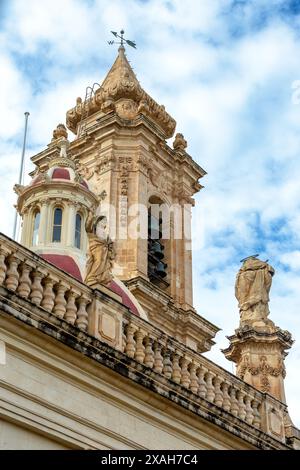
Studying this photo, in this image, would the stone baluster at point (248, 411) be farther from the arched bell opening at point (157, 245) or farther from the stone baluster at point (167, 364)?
the arched bell opening at point (157, 245)

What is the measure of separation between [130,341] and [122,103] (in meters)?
18.3

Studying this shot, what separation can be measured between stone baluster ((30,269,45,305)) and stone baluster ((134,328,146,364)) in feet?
4.78

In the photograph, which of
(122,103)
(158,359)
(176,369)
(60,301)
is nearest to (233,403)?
(176,369)

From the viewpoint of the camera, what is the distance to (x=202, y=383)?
477 inches

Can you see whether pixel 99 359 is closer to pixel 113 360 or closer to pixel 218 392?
pixel 113 360

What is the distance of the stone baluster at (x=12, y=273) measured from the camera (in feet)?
32.7

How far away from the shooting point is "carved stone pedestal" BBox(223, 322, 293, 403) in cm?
1875

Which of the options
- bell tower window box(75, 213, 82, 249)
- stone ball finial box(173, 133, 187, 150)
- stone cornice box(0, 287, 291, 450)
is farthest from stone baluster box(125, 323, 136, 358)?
stone ball finial box(173, 133, 187, 150)

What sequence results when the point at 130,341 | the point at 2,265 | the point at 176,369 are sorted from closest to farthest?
the point at 2,265
the point at 130,341
the point at 176,369

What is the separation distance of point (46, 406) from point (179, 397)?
82.1 inches

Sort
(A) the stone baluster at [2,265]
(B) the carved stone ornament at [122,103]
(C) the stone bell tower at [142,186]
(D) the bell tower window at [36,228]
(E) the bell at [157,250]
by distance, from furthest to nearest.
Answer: (B) the carved stone ornament at [122,103]
(E) the bell at [157,250]
(C) the stone bell tower at [142,186]
(D) the bell tower window at [36,228]
(A) the stone baluster at [2,265]

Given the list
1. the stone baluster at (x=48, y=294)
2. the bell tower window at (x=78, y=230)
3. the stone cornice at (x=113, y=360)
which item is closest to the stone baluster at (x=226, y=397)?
the stone cornice at (x=113, y=360)

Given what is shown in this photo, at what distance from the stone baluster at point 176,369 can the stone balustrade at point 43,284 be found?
1594 millimetres
